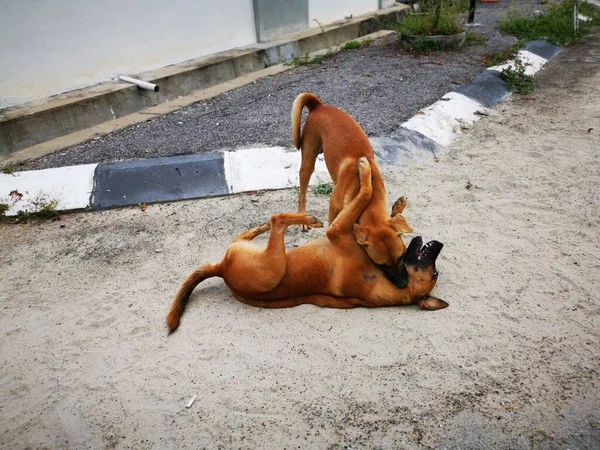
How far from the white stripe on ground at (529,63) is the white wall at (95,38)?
4.72 m

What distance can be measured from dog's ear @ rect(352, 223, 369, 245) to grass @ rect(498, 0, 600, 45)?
9029 millimetres

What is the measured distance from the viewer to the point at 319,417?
2.46m

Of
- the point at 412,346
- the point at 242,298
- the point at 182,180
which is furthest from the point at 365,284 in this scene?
the point at 182,180

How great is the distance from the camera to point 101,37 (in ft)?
20.9

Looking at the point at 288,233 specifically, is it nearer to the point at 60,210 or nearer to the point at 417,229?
the point at 417,229

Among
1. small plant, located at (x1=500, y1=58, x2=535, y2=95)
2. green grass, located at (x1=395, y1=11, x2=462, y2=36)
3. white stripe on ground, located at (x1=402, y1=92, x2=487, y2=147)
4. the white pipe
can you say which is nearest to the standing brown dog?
white stripe on ground, located at (x1=402, y1=92, x2=487, y2=147)

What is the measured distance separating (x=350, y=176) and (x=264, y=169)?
2.02 metres

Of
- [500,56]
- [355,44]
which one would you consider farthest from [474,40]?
[355,44]

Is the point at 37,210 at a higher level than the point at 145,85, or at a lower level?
lower

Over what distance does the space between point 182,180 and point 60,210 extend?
1205 millimetres

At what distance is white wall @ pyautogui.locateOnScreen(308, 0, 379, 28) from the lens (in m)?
9.77

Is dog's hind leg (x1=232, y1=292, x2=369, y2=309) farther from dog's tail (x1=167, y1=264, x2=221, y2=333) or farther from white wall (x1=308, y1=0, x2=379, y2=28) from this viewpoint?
white wall (x1=308, y1=0, x2=379, y2=28)

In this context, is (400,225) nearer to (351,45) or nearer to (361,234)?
(361,234)

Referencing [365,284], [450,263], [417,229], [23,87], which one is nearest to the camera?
[365,284]
